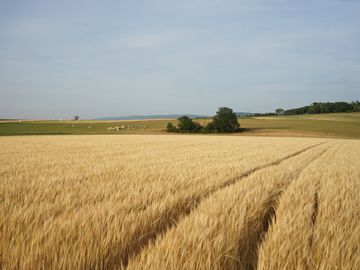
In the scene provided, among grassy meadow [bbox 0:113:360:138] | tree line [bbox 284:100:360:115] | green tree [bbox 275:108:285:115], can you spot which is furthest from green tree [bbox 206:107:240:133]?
green tree [bbox 275:108:285:115]

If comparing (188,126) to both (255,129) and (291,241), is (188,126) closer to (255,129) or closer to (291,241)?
(255,129)

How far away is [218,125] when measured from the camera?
56.8m

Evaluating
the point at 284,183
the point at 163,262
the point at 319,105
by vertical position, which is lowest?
the point at 284,183

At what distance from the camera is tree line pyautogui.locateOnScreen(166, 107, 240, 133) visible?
56.8 metres

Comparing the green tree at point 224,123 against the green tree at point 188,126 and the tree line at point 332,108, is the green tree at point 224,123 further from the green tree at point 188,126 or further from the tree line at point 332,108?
the tree line at point 332,108

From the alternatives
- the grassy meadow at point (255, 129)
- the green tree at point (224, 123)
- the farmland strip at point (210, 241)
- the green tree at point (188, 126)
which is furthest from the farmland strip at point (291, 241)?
the green tree at point (188, 126)

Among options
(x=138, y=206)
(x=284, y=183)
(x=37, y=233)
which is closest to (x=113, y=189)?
(x=138, y=206)

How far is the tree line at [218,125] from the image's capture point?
56.8 m

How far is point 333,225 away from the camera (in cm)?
245

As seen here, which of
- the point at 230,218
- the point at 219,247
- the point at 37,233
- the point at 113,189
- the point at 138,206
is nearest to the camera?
the point at 219,247

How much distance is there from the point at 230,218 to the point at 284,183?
9.70ft

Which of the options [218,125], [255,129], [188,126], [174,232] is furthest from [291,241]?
[255,129]

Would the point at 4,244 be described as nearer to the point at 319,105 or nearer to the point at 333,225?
the point at 333,225

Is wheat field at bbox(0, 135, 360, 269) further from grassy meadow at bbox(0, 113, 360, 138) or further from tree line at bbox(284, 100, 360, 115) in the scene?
tree line at bbox(284, 100, 360, 115)
